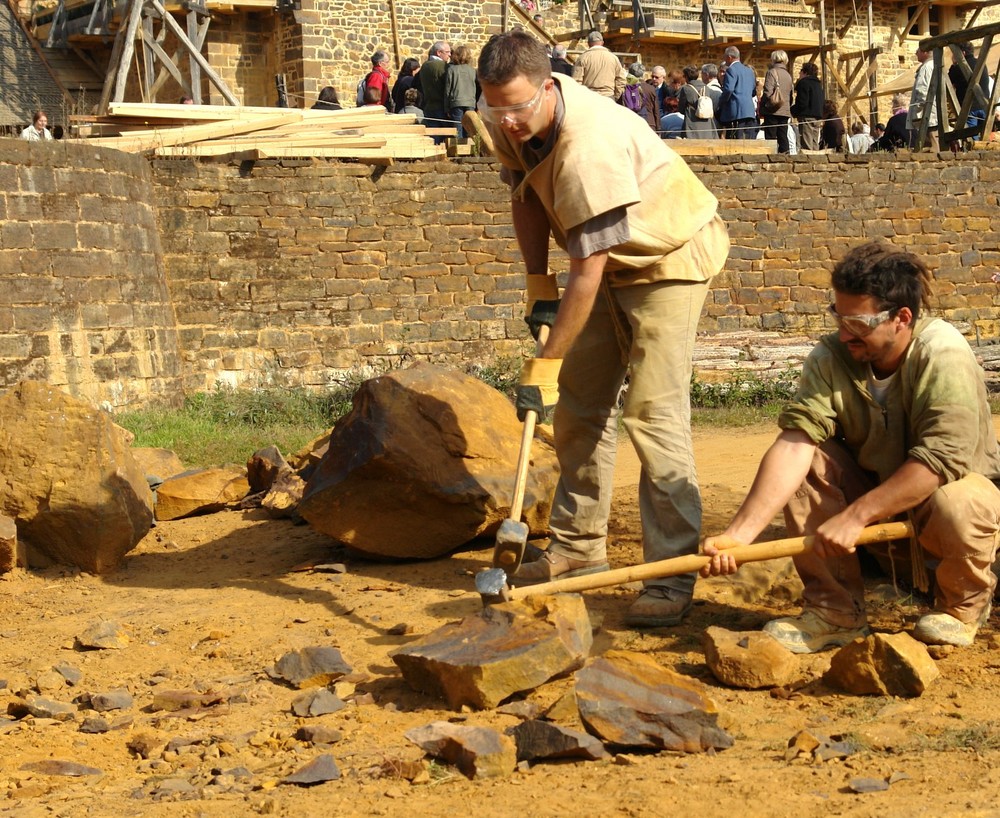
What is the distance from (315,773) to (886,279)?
219 cm

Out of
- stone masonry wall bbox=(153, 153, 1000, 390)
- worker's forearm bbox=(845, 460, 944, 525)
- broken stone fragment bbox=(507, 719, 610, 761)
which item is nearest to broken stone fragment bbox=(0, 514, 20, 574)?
broken stone fragment bbox=(507, 719, 610, 761)

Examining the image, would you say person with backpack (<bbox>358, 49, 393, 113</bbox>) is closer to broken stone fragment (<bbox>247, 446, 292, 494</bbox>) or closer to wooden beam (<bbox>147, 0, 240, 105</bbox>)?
wooden beam (<bbox>147, 0, 240, 105</bbox>)

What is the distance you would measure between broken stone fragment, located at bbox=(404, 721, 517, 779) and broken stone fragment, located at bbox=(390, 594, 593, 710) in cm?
30

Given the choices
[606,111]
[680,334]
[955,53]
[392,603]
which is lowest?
[392,603]

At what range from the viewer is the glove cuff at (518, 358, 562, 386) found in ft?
14.4

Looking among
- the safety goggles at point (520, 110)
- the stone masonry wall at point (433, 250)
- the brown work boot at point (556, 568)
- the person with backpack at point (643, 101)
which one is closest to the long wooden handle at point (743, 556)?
the brown work boot at point (556, 568)

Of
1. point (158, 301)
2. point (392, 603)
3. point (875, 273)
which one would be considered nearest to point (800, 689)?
point (875, 273)

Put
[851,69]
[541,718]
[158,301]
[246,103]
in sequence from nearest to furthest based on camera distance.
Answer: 1. [541,718]
2. [158,301]
3. [246,103]
4. [851,69]

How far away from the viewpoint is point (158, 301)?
12.2 metres

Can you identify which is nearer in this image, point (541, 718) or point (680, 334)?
point (541, 718)

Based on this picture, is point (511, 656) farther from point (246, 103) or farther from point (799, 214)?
point (246, 103)

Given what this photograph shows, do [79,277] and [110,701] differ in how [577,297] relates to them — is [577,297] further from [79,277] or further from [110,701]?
[79,277]

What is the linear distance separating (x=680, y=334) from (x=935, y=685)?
147 centimetres

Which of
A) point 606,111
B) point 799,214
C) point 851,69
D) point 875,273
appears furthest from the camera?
point 851,69
